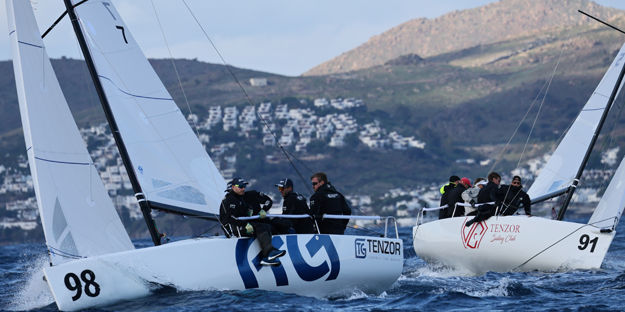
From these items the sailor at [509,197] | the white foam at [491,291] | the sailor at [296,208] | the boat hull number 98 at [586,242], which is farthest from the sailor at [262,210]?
the boat hull number 98 at [586,242]

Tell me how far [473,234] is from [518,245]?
2.70ft

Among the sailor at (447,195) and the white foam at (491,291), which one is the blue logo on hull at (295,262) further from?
the sailor at (447,195)

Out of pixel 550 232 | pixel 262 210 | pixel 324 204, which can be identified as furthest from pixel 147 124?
pixel 550 232

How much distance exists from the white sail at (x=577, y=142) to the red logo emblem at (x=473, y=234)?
2.50 metres

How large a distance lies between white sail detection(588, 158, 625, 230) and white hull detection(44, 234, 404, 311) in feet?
9.25

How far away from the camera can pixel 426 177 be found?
128 metres

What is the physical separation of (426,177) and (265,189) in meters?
27.5

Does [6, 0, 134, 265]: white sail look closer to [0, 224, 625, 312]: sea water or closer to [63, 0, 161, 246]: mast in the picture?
[63, 0, 161, 246]: mast

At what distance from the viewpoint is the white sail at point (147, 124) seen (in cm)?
909

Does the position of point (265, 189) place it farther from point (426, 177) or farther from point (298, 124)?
point (298, 124)

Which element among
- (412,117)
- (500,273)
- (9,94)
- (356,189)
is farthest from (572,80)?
(500,273)

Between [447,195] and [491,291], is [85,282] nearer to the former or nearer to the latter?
[491,291]

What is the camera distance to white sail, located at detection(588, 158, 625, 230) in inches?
382

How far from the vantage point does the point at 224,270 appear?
25.7 feet
